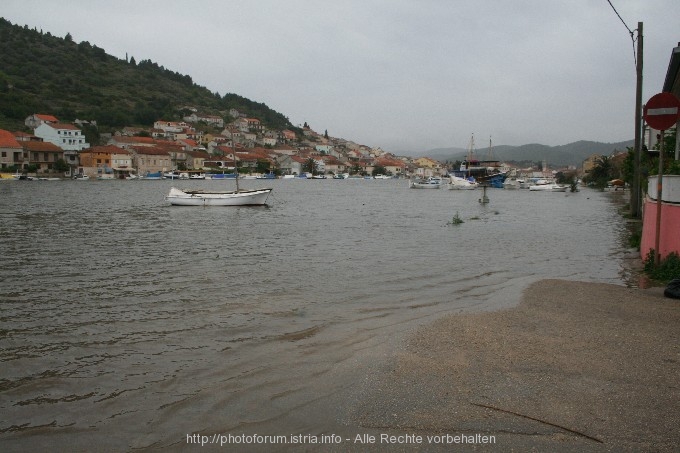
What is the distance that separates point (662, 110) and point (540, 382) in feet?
23.5

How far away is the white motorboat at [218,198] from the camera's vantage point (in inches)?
1489

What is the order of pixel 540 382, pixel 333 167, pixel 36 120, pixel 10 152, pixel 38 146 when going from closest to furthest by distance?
1. pixel 540 382
2. pixel 10 152
3. pixel 38 146
4. pixel 36 120
5. pixel 333 167

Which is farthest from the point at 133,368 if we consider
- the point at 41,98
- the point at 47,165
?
the point at 41,98

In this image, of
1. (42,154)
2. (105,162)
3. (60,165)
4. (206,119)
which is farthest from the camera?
(206,119)

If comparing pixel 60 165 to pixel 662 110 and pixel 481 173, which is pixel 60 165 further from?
pixel 662 110

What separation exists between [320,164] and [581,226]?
14800 centimetres

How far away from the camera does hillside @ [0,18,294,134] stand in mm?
132625

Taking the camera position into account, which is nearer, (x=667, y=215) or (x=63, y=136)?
(x=667, y=215)

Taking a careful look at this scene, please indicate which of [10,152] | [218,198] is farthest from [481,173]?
[10,152]

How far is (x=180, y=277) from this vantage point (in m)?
11.5

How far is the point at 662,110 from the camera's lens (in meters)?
9.50

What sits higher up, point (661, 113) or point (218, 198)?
point (661, 113)

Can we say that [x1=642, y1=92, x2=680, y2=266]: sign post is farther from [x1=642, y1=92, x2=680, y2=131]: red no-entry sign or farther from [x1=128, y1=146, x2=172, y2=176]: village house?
[x1=128, y1=146, x2=172, y2=176]: village house

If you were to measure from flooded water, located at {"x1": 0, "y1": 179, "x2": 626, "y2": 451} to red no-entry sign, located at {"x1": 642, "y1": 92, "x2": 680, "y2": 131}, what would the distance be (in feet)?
10.9
